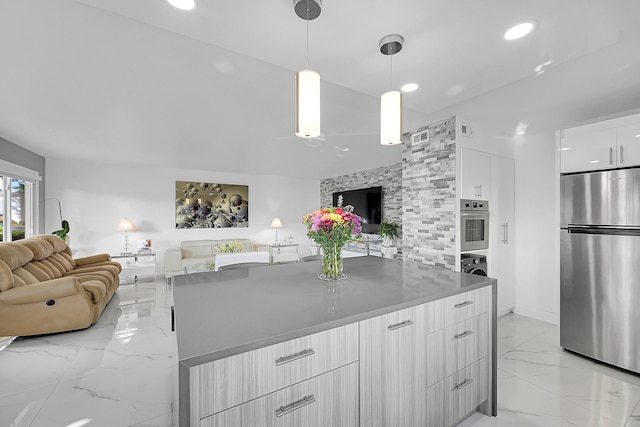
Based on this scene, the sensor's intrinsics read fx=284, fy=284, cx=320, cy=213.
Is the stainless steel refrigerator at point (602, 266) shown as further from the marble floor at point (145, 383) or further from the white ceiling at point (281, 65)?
the white ceiling at point (281, 65)

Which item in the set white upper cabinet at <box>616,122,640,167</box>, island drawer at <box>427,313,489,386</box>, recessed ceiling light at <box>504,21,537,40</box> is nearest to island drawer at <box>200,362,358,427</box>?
island drawer at <box>427,313,489,386</box>

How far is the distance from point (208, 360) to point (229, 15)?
5.48ft

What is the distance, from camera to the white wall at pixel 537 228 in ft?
11.3

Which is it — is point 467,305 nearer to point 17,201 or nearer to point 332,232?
point 332,232

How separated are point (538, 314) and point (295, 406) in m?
3.82

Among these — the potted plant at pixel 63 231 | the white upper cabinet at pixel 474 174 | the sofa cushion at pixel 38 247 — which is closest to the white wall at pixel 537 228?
the white upper cabinet at pixel 474 174

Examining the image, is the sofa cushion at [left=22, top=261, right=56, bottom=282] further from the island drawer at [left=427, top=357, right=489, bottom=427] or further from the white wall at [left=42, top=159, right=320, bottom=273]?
the island drawer at [left=427, top=357, right=489, bottom=427]

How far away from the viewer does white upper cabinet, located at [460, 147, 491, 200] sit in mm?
3137

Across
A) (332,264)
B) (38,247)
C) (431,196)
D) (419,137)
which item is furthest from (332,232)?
(38,247)

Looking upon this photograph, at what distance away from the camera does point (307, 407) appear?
1069 mm

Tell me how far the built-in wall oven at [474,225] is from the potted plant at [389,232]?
6.97ft

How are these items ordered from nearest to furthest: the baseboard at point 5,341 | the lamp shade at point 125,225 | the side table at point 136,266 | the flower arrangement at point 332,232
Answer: the flower arrangement at point 332,232
the baseboard at point 5,341
the side table at point 136,266
the lamp shade at point 125,225

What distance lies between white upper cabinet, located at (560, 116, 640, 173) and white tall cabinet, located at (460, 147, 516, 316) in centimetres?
75

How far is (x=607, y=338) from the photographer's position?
2443mm
